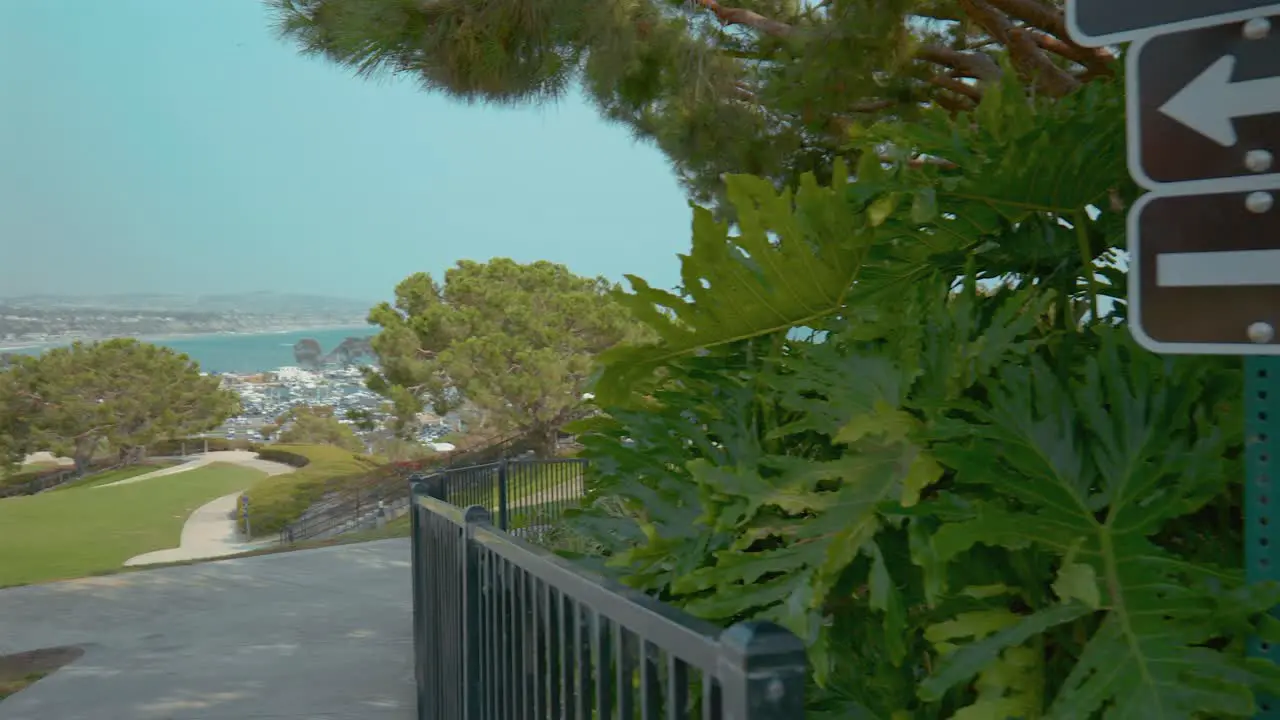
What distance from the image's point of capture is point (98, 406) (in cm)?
5175

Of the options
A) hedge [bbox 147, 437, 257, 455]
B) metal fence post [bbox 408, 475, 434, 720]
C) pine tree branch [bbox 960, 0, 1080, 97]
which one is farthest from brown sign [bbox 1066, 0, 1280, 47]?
hedge [bbox 147, 437, 257, 455]

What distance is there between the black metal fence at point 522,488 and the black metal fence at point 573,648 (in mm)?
4964

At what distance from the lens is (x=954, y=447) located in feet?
3.93

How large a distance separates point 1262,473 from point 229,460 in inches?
2594

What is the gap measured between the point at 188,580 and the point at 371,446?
207 ft

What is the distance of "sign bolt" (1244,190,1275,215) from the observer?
1154mm

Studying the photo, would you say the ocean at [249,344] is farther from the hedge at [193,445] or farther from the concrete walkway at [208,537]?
the concrete walkway at [208,537]

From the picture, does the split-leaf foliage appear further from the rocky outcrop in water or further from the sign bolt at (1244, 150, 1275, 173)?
the rocky outcrop in water

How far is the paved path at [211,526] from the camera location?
42562 mm

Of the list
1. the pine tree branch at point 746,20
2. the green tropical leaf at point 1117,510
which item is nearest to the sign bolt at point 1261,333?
the green tropical leaf at point 1117,510

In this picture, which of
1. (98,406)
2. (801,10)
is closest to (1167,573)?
(801,10)

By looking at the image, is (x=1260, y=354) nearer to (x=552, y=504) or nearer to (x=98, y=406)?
(x=552, y=504)

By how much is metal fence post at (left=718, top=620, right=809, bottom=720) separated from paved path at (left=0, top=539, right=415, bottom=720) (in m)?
4.79

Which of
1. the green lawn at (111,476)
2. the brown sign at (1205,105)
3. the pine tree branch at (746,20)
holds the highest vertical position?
the pine tree branch at (746,20)
